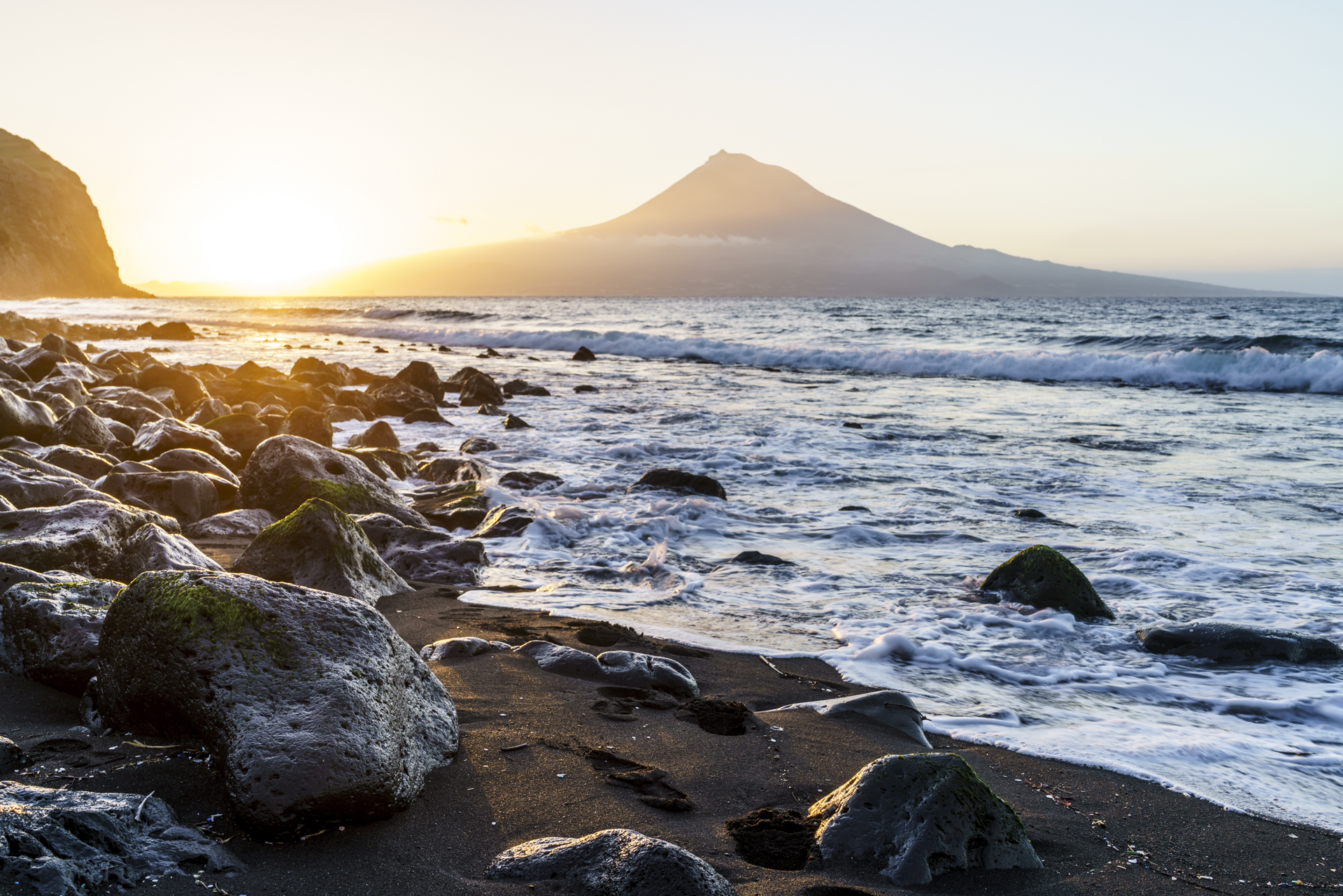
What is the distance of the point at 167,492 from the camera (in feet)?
19.2

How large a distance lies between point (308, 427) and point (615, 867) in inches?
297

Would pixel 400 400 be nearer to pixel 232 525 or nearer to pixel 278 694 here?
pixel 232 525

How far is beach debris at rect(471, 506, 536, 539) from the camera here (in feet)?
19.6

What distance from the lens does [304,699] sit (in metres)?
2.14

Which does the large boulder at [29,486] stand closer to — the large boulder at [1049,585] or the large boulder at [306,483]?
the large boulder at [306,483]

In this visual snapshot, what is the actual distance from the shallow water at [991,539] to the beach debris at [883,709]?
187mm

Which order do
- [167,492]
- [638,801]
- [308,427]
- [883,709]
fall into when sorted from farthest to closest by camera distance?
[308,427]
[167,492]
[883,709]
[638,801]

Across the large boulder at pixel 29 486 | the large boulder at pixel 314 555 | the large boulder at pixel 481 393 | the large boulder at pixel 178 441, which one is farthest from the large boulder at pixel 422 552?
the large boulder at pixel 481 393

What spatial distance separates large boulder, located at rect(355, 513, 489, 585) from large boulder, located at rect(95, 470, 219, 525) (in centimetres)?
136

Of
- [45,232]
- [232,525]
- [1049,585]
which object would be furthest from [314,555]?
[45,232]

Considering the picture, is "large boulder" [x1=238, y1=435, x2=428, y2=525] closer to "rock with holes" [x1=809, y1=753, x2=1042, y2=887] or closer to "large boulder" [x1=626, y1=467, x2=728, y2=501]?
"large boulder" [x1=626, y1=467, x2=728, y2=501]

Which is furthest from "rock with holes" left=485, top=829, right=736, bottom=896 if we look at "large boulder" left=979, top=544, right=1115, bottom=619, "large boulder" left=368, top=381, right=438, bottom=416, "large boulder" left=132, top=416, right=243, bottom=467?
"large boulder" left=368, top=381, right=438, bottom=416

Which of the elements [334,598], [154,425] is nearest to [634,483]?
[154,425]

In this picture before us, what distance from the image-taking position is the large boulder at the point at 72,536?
3555 mm
